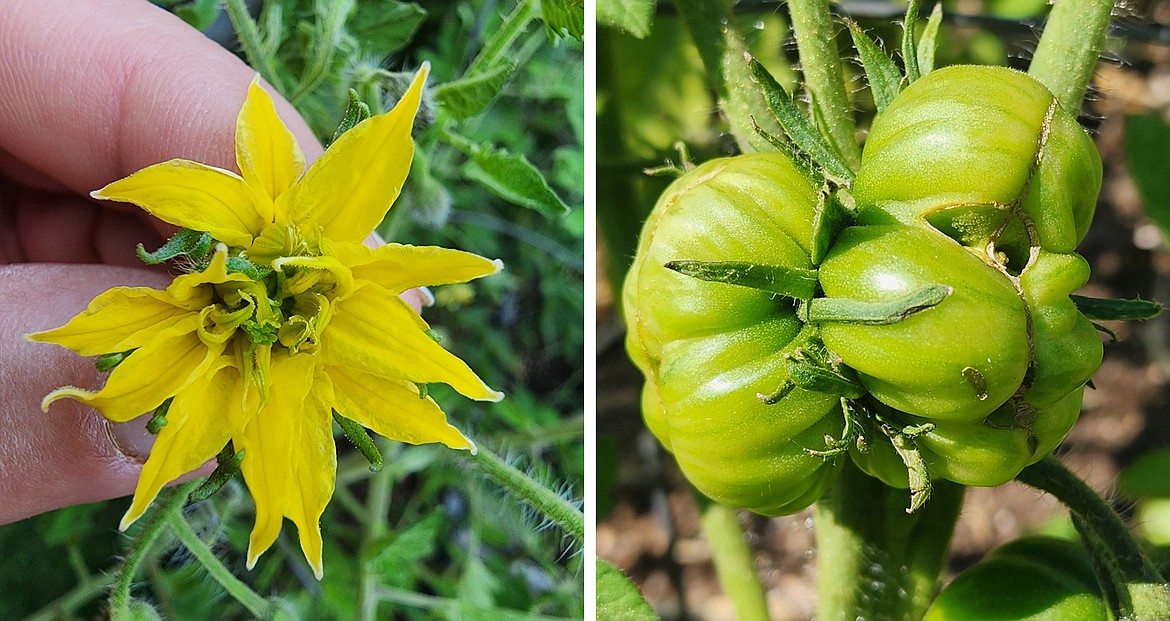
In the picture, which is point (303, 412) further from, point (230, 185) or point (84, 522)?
point (84, 522)

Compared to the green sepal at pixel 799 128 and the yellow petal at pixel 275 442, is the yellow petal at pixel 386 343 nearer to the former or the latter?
the yellow petal at pixel 275 442

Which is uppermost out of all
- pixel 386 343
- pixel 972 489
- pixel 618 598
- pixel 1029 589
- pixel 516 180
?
pixel 386 343

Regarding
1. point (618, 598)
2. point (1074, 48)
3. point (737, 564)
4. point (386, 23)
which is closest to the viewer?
point (1074, 48)

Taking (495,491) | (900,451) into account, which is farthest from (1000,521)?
(900,451)

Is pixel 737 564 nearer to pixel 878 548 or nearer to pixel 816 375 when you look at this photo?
pixel 878 548

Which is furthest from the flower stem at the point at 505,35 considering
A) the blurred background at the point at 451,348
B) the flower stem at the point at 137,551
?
the flower stem at the point at 137,551

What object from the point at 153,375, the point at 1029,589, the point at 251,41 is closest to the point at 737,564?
the point at 1029,589
